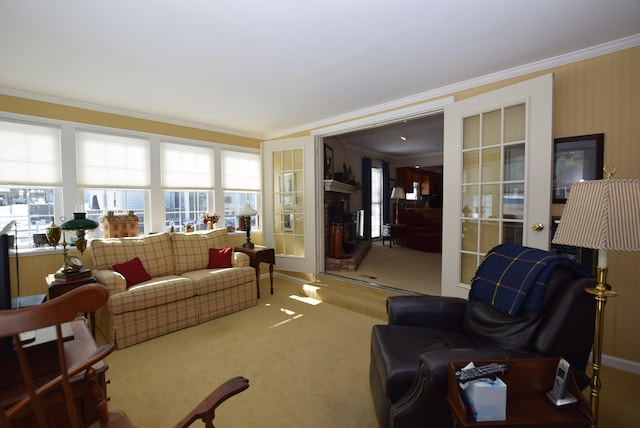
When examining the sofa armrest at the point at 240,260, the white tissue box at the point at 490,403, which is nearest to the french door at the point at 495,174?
the white tissue box at the point at 490,403

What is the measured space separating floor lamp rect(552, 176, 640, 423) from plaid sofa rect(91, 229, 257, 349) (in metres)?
3.13

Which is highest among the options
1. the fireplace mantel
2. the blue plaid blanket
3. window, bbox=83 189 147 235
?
the fireplace mantel

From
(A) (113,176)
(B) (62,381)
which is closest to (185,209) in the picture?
(A) (113,176)

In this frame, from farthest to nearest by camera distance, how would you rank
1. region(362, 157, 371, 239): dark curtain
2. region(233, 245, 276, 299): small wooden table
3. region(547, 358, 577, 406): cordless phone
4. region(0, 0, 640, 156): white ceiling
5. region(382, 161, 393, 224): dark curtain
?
region(382, 161, 393, 224): dark curtain, region(362, 157, 371, 239): dark curtain, region(233, 245, 276, 299): small wooden table, region(0, 0, 640, 156): white ceiling, region(547, 358, 577, 406): cordless phone

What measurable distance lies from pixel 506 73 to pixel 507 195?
1.14 meters

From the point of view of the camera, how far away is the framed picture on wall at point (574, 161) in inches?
90.7

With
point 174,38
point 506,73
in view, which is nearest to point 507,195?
point 506,73

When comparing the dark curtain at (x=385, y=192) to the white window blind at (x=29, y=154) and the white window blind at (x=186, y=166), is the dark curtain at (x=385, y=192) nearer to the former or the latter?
the white window blind at (x=186, y=166)

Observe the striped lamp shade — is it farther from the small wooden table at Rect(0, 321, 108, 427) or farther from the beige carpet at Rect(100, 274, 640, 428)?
the small wooden table at Rect(0, 321, 108, 427)

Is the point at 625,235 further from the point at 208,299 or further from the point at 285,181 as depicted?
the point at 285,181

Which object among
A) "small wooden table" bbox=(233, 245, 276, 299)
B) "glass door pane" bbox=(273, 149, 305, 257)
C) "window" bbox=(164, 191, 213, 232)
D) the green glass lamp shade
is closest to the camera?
the green glass lamp shade

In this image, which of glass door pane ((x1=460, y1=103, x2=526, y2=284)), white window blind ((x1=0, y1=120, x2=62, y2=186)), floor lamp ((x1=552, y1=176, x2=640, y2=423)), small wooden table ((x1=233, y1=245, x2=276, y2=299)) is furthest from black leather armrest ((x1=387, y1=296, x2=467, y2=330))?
white window blind ((x1=0, y1=120, x2=62, y2=186))

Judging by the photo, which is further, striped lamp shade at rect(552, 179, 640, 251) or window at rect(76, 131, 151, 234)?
window at rect(76, 131, 151, 234)

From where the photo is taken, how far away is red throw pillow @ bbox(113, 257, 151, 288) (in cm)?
303
